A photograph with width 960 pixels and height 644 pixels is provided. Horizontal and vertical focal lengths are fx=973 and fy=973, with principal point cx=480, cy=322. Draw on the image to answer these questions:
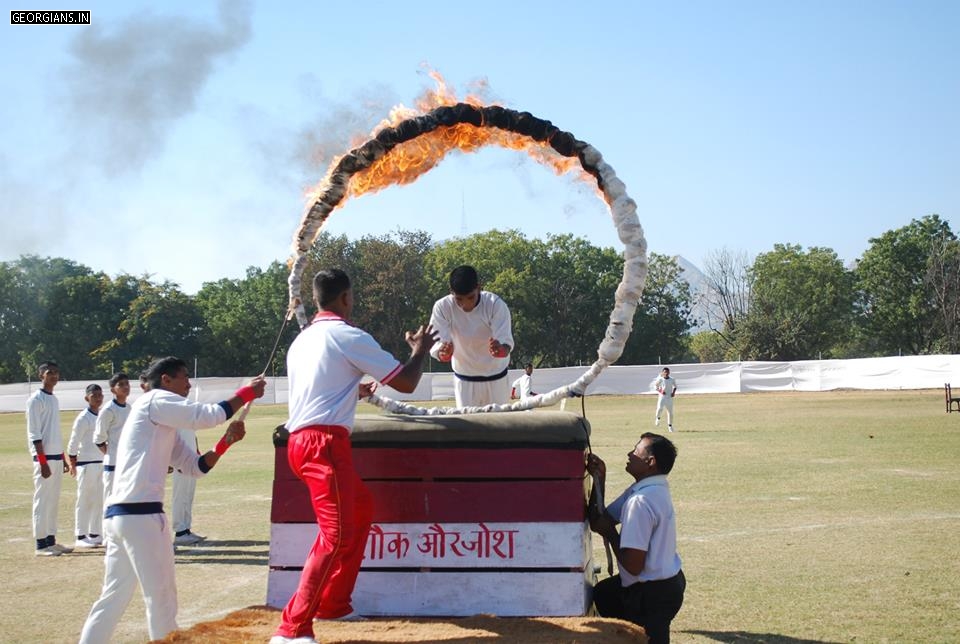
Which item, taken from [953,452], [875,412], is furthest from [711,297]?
[953,452]

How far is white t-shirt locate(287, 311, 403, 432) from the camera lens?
5762mm

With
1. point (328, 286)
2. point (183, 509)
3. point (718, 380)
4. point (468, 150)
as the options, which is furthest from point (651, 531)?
point (718, 380)

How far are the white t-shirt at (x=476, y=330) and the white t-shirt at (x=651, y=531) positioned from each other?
2391 millimetres

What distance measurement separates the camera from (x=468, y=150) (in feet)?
27.2

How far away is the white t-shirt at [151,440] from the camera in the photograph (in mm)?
6234

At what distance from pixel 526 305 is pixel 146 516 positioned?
59.5 meters

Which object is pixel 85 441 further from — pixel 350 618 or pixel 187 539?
pixel 350 618

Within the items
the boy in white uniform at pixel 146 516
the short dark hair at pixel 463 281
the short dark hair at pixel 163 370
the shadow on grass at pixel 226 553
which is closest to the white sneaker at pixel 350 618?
the boy in white uniform at pixel 146 516

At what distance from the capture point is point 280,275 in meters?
70.4

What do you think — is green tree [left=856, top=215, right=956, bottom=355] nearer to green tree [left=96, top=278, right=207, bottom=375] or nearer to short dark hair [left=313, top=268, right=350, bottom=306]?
green tree [left=96, top=278, right=207, bottom=375]

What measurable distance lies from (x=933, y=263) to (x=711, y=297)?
18437 millimetres

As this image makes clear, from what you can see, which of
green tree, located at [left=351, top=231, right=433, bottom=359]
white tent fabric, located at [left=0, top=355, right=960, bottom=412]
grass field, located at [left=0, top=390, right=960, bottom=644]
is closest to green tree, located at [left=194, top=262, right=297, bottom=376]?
green tree, located at [left=351, top=231, right=433, bottom=359]

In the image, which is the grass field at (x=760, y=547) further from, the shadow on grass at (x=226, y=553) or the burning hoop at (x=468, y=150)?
the burning hoop at (x=468, y=150)

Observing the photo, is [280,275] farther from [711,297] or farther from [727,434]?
[727,434]
